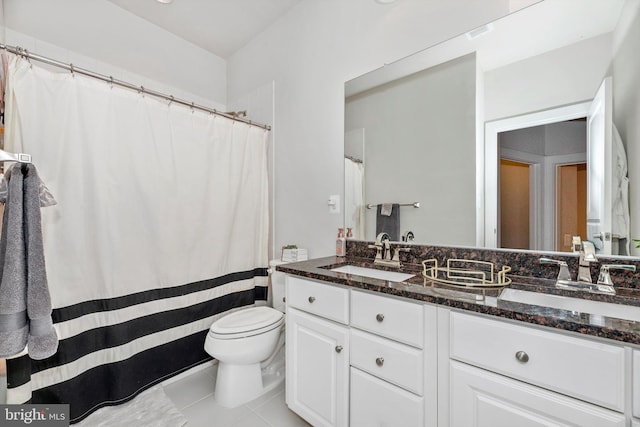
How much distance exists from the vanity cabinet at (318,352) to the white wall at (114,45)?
210cm

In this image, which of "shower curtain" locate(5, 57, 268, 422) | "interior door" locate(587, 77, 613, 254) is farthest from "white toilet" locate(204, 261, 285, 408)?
"interior door" locate(587, 77, 613, 254)

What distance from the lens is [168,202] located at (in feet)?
6.17

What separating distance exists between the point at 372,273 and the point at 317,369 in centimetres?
54

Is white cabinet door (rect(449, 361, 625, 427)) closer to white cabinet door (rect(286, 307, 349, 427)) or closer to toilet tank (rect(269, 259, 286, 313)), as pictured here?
A: white cabinet door (rect(286, 307, 349, 427))

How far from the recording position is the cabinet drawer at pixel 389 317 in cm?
104

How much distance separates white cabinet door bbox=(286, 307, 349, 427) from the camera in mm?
1269

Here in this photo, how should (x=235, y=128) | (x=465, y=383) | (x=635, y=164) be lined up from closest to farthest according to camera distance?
(x=465, y=383) < (x=635, y=164) < (x=235, y=128)

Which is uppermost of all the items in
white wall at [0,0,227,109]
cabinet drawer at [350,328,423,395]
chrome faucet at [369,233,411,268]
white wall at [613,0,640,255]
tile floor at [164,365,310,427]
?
white wall at [0,0,227,109]

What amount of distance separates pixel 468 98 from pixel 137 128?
6.21 ft

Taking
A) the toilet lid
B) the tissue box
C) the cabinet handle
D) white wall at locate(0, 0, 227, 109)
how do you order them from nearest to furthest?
the cabinet handle → the toilet lid → white wall at locate(0, 0, 227, 109) → the tissue box

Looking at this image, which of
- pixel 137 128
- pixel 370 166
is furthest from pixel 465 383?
pixel 137 128

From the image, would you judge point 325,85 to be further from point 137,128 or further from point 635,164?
point 635,164

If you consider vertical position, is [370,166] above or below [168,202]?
above

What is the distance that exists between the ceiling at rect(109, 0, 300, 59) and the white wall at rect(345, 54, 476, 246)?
1.12m
